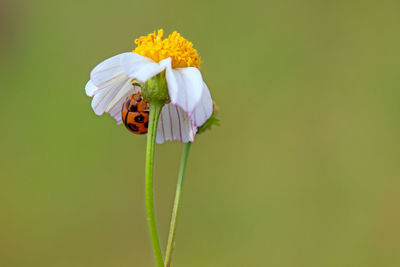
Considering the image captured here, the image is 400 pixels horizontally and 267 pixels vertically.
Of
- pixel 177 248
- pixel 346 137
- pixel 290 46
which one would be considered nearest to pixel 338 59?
pixel 290 46

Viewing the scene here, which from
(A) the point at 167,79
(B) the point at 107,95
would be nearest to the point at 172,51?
(A) the point at 167,79

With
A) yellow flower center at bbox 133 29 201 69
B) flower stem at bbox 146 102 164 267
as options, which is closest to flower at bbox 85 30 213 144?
yellow flower center at bbox 133 29 201 69

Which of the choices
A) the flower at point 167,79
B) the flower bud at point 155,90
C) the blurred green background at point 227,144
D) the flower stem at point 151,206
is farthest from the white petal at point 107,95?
the blurred green background at point 227,144

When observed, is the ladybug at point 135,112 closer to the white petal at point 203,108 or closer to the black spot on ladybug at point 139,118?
the black spot on ladybug at point 139,118

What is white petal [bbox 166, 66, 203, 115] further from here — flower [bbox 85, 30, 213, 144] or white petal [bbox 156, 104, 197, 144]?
white petal [bbox 156, 104, 197, 144]

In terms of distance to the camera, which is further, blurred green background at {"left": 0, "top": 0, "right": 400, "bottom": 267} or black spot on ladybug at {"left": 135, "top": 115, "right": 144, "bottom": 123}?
blurred green background at {"left": 0, "top": 0, "right": 400, "bottom": 267}

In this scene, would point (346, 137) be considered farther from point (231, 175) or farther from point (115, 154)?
point (115, 154)

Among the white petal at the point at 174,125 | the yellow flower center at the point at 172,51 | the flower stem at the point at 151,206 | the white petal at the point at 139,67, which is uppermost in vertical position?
the yellow flower center at the point at 172,51
